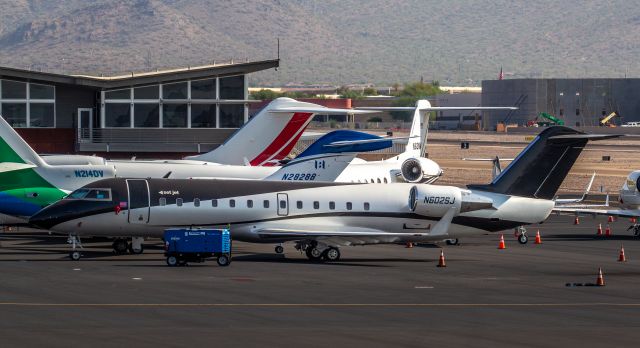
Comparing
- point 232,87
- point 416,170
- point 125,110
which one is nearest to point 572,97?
point 232,87

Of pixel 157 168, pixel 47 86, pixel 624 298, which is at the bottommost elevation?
pixel 624 298

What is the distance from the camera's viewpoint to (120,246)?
4072 centimetres

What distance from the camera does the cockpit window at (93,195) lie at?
38469 mm

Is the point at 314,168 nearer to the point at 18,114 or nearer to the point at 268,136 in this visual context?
the point at 268,136

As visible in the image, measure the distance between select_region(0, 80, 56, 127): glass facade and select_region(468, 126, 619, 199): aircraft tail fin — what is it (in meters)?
33.6

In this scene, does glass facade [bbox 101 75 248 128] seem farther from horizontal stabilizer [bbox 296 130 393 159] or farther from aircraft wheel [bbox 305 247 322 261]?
aircraft wheel [bbox 305 247 322 261]

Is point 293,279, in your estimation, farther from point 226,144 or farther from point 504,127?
point 504,127

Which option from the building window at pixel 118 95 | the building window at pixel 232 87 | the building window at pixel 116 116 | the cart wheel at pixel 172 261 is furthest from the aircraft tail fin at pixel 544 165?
the building window at pixel 118 95

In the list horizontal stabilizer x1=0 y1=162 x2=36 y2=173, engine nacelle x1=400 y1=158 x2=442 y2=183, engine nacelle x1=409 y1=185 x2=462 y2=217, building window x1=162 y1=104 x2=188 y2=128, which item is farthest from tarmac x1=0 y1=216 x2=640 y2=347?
building window x1=162 y1=104 x2=188 y2=128

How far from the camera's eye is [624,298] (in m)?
30.4

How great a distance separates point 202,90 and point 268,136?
16.9 meters

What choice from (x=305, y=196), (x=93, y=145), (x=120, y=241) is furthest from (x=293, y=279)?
(x=93, y=145)

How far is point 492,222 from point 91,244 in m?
14.7

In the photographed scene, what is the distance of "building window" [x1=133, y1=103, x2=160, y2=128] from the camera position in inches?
2672
